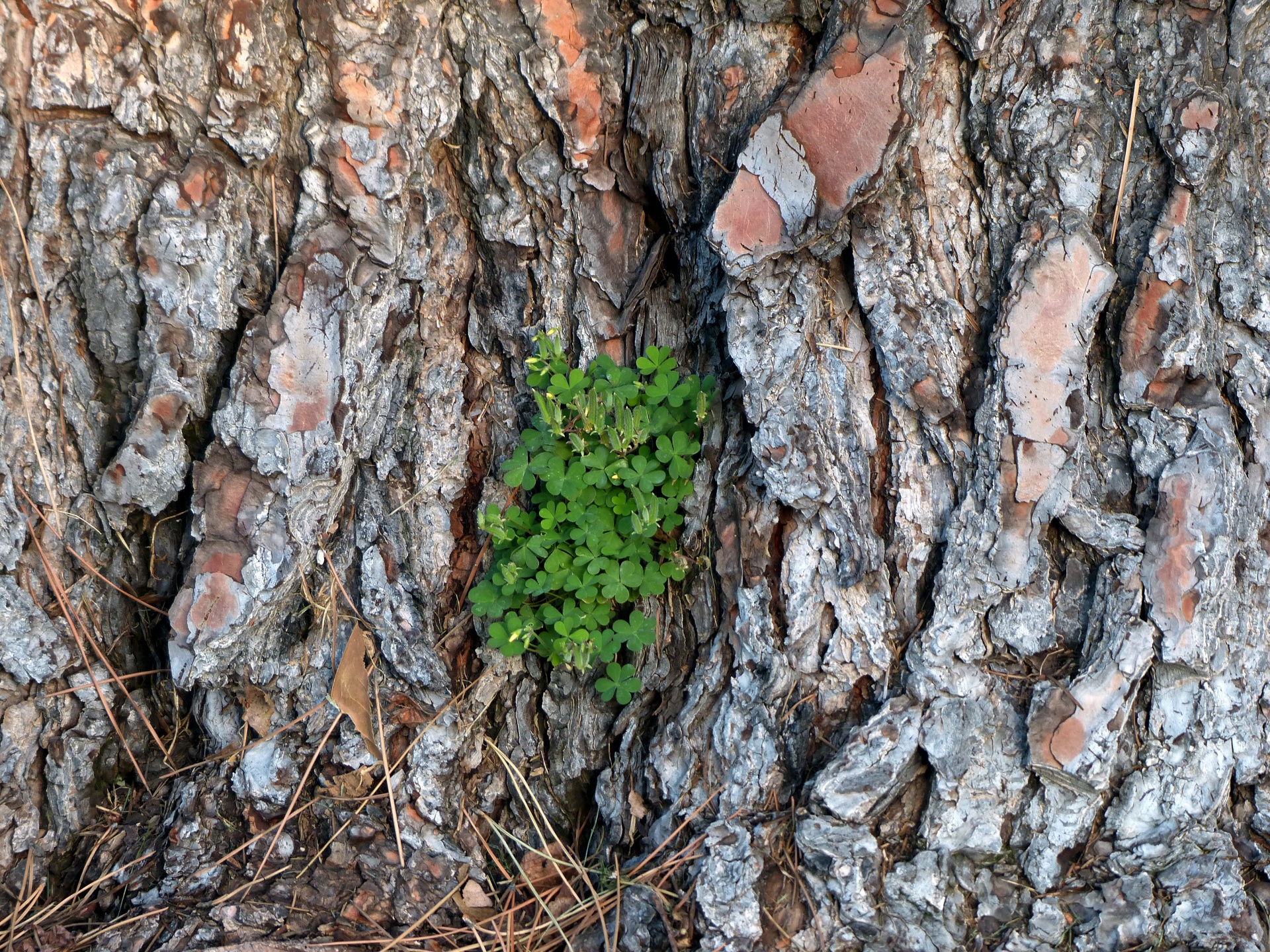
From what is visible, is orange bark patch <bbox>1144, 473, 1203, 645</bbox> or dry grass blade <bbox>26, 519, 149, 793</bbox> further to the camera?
dry grass blade <bbox>26, 519, 149, 793</bbox>

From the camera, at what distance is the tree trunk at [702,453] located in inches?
80.9

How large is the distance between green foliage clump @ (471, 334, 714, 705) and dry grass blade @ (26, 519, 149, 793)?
1063 millimetres

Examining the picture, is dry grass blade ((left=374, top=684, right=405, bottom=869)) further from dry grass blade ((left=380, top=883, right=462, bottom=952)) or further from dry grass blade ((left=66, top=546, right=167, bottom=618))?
dry grass blade ((left=66, top=546, right=167, bottom=618))

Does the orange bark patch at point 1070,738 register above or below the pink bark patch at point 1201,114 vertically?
below

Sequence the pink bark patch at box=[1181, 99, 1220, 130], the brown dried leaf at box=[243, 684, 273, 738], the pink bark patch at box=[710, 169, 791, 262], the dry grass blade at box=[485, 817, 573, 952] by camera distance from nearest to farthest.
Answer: the pink bark patch at box=[1181, 99, 1220, 130], the pink bark patch at box=[710, 169, 791, 262], the dry grass blade at box=[485, 817, 573, 952], the brown dried leaf at box=[243, 684, 273, 738]

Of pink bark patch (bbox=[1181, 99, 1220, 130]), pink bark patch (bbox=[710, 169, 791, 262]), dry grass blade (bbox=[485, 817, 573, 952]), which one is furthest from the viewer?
dry grass blade (bbox=[485, 817, 573, 952])

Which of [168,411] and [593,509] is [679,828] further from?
[168,411]

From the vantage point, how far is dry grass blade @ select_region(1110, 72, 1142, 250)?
6.77 feet

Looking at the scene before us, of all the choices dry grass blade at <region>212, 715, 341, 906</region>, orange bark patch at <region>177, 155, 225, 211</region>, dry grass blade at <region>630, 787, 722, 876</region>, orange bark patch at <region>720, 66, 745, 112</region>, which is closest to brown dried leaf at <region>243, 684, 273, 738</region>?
dry grass blade at <region>212, 715, 341, 906</region>

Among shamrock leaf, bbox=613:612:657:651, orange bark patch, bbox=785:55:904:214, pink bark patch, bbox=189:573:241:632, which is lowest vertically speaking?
pink bark patch, bbox=189:573:241:632

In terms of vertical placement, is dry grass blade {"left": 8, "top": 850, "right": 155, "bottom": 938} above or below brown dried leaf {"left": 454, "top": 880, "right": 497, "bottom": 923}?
below

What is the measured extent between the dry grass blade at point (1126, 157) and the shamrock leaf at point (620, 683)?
1657 millimetres

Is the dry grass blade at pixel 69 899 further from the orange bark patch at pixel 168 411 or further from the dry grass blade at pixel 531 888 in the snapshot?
the orange bark patch at pixel 168 411

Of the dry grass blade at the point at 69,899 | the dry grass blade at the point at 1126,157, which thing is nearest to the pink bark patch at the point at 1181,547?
the dry grass blade at the point at 1126,157
